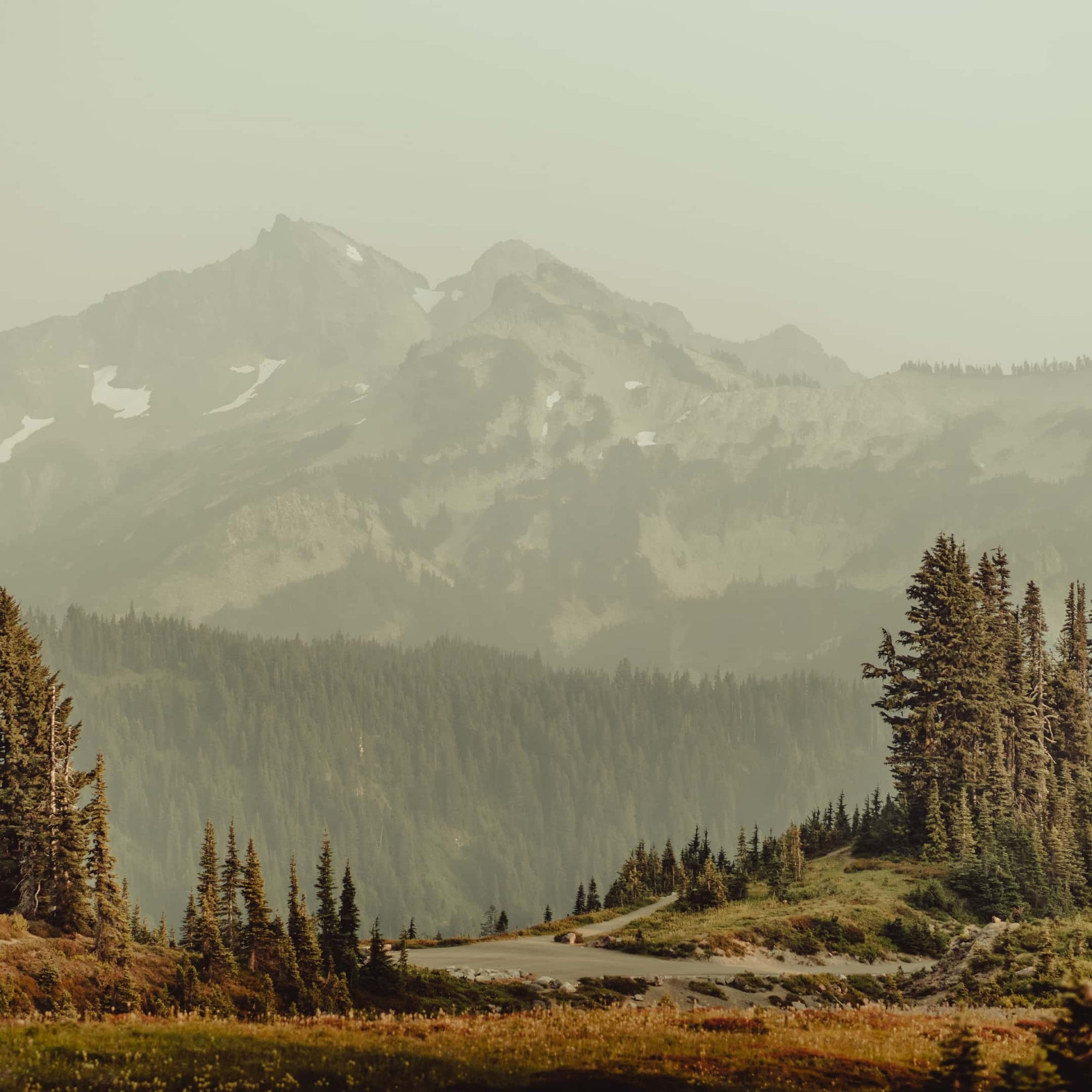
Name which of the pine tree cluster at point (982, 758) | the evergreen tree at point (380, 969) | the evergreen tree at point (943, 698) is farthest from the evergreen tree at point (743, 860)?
the evergreen tree at point (380, 969)

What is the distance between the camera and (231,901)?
56.5 meters

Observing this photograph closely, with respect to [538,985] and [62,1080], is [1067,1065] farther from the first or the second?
[538,985]

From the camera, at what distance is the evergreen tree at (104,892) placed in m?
49.3

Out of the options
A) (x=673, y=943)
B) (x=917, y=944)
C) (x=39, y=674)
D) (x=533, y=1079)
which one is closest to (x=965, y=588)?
(x=917, y=944)

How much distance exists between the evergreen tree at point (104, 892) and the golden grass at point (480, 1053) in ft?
42.7

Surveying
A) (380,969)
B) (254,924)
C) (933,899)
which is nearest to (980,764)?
(933,899)

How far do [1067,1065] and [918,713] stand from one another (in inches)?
3050

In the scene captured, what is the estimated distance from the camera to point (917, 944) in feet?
248

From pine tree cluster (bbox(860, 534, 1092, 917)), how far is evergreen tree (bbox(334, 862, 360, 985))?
47940mm

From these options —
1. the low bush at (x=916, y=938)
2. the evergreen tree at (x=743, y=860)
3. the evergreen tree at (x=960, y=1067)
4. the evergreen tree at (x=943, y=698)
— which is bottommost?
the low bush at (x=916, y=938)

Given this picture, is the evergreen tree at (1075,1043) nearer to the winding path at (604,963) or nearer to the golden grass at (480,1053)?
the golden grass at (480,1053)

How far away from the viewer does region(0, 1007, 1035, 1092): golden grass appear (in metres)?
28.5

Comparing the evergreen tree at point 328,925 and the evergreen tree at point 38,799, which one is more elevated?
the evergreen tree at point 38,799

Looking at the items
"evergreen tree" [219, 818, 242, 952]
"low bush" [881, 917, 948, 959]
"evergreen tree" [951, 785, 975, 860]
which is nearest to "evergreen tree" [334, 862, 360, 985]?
"evergreen tree" [219, 818, 242, 952]
